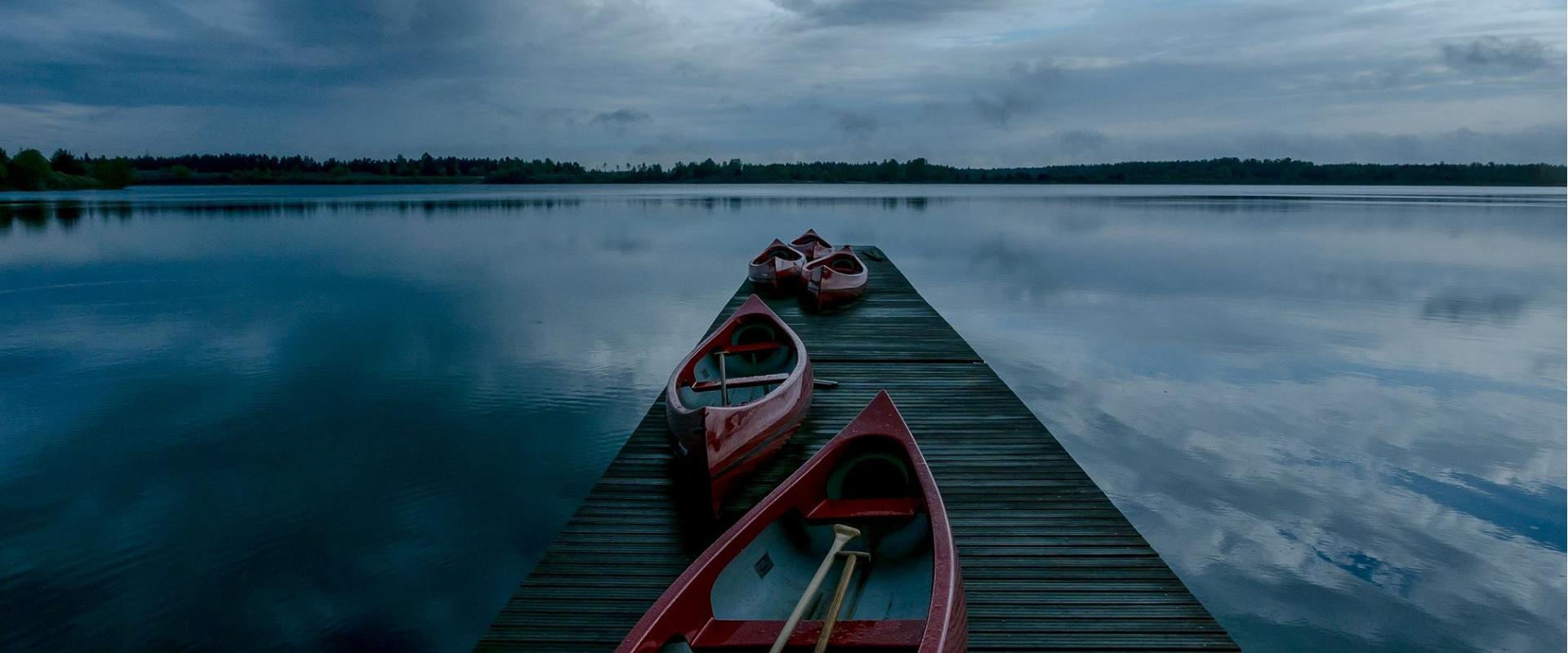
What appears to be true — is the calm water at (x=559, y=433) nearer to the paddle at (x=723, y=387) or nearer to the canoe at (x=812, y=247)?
the paddle at (x=723, y=387)

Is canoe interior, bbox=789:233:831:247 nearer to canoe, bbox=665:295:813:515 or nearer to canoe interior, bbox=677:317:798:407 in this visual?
canoe, bbox=665:295:813:515

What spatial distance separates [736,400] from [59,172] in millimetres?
131385

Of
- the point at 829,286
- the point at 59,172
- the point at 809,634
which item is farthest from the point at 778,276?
the point at 59,172

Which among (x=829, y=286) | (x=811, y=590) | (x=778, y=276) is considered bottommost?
(x=811, y=590)

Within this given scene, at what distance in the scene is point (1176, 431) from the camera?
10.3m

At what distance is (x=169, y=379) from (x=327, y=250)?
73.8 ft

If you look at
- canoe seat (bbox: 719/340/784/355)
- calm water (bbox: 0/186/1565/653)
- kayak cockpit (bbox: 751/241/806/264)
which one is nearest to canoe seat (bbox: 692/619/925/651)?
calm water (bbox: 0/186/1565/653)

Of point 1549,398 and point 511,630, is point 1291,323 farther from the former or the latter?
point 511,630

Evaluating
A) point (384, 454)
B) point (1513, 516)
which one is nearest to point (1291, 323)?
point (1513, 516)

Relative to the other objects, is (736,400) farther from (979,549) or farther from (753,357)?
(979,549)

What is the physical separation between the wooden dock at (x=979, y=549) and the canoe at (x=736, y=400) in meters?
0.24

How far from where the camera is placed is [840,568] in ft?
15.3

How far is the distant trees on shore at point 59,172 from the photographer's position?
92.8 metres

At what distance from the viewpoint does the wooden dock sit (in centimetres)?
449
